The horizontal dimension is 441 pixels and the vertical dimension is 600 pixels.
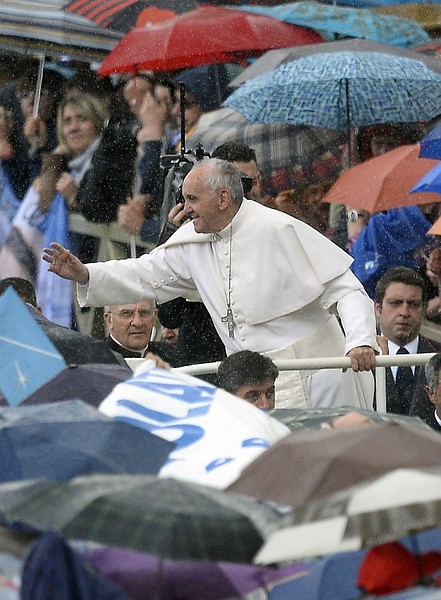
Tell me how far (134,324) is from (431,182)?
1.63 metres

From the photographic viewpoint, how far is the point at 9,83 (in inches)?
455

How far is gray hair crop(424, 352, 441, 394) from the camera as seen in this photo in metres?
7.48

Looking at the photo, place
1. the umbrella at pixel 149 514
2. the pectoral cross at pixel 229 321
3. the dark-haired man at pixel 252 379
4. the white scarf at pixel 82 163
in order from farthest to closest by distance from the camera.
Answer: the white scarf at pixel 82 163, the pectoral cross at pixel 229 321, the dark-haired man at pixel 252 379, the umbrella at pixel 149 514

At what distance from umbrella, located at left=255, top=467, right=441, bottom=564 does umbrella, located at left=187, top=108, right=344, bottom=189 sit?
19.6 ft

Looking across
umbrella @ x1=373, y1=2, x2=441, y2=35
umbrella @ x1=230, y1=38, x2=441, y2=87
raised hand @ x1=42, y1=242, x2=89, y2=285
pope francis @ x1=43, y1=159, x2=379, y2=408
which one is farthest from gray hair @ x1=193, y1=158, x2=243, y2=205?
umbrella @ x1=373, y1=2, x2=441, y2=35

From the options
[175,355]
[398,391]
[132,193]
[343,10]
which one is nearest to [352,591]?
[398,391]

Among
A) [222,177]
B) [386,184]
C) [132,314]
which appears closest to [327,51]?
[386,184]

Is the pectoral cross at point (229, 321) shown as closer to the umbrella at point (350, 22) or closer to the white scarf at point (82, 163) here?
the white scarf at point (82, 163)

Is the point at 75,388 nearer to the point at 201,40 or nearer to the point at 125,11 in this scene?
the point at 201,40

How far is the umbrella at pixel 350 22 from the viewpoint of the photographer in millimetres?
11031

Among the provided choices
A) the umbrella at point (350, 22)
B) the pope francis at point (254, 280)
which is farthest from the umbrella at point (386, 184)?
the pope francis at point (254, 280)

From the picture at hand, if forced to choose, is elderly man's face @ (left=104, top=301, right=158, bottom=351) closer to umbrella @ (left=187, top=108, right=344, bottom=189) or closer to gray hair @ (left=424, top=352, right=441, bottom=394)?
umbrella @ (left=187, top=108, right=344, bottom=189)

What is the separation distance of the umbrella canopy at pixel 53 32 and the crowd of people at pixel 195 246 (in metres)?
0.20

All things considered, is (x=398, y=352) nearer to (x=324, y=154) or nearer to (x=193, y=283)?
(x=193, y=283)
